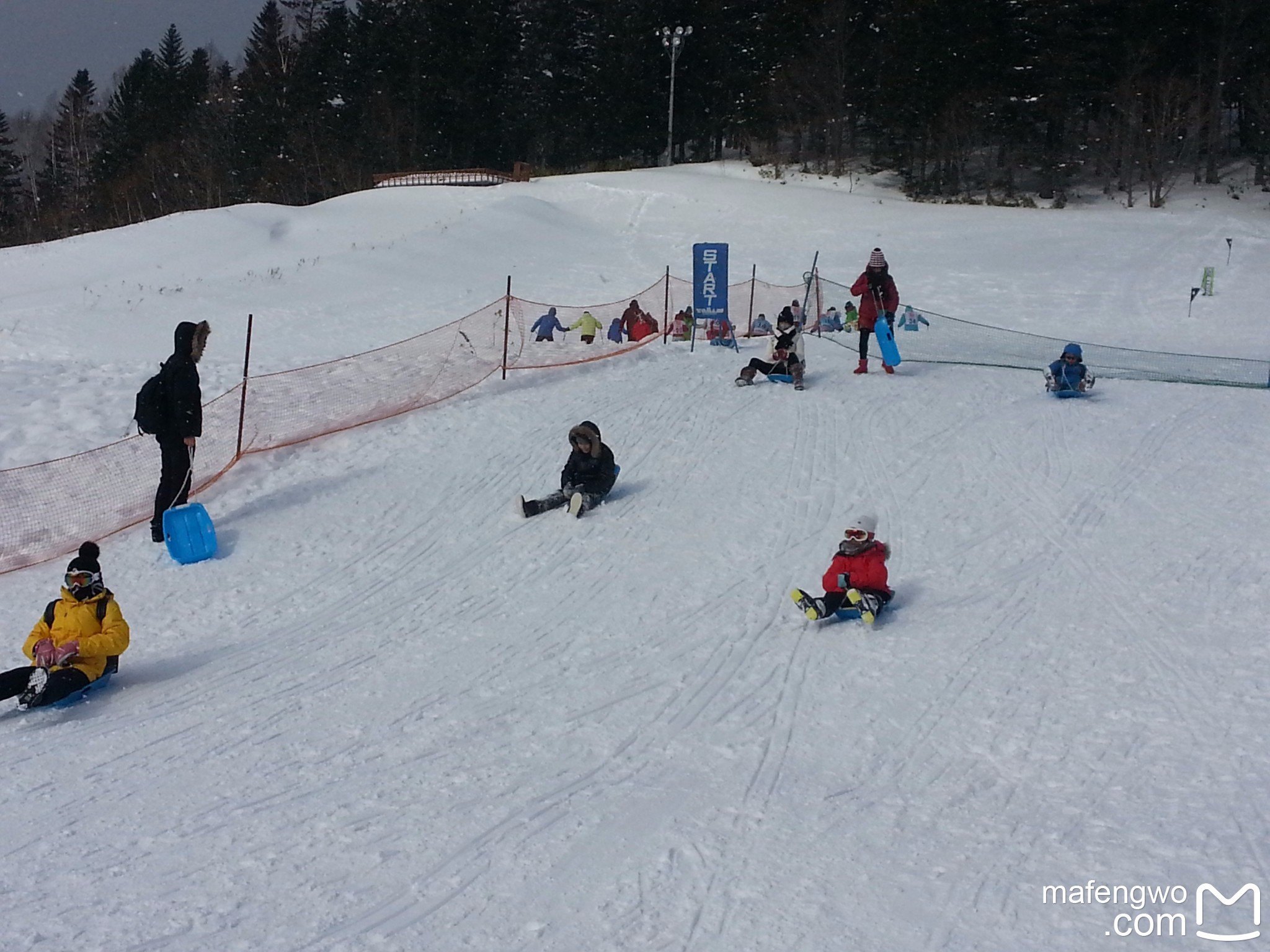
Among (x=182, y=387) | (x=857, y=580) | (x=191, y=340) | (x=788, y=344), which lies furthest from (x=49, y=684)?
(x=788, y=344)

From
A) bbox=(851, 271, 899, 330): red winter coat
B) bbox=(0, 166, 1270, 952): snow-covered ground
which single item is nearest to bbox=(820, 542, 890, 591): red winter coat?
bbox=(0, 166, 1270, 952): snow-covered ground

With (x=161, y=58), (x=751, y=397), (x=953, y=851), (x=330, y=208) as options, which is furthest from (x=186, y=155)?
(x=953, y=851)

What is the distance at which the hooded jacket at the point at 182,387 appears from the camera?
31.1 ft

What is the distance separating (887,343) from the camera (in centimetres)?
1545

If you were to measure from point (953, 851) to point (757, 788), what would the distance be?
1.04 meters

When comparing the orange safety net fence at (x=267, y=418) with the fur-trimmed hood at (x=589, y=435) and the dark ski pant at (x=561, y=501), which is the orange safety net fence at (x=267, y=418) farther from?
the fur-trimmed hood at (x=589, y=435)

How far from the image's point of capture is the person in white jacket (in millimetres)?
14609

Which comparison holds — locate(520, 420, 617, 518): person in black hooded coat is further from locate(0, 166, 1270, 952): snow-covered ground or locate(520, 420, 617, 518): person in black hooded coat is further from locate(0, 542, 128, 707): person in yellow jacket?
locate(0, 542, 128, 707): person in yellow jacket

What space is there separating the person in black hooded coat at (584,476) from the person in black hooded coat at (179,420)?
3.13 metres

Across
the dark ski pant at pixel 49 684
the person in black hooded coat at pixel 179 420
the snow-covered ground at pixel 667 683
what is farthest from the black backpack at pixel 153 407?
the dark ski pant at pixel 49 684

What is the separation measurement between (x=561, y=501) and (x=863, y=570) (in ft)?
12.0

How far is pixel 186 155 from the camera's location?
65812 mm

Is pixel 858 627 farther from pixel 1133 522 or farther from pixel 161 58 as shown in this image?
pixel 161 58

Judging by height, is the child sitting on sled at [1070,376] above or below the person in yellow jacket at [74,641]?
above
